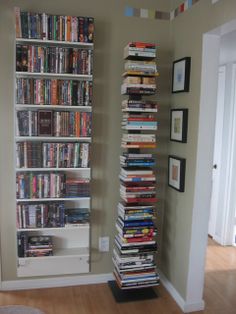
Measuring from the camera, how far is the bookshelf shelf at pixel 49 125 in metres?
2.45

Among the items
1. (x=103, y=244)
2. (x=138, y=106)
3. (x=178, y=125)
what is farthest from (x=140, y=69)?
(x=103, y=244)

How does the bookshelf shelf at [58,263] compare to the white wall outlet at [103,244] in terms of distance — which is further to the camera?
the white wall outlet at [103,244]

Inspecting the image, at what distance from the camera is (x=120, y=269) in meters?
2.58

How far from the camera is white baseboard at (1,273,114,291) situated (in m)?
2.74

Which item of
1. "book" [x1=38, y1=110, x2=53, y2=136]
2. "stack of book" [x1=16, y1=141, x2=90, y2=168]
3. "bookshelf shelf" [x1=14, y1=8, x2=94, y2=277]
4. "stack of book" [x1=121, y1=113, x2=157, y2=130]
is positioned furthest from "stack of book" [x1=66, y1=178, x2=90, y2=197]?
"stack of book" [x1=121, y1=113, x2=157, y2=130]

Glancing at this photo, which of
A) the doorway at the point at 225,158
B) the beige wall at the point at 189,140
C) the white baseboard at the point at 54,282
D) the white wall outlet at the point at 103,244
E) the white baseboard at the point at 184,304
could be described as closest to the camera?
the beige wall at the point at 189,140

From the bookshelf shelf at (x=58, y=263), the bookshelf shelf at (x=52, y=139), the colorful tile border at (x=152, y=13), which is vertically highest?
the colorful tile border at (x=152, y=13)

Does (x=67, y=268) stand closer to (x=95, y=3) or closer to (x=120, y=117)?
(x=120, y=117)

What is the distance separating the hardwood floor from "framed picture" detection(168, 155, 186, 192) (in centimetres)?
93

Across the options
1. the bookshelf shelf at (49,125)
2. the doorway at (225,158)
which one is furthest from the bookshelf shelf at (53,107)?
the doorway at (225,158)

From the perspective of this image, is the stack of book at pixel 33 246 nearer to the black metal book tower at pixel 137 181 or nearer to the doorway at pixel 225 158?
the black metal book tower at pixel 137 181

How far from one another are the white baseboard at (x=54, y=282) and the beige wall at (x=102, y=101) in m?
0.05

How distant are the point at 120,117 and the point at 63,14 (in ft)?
3.05

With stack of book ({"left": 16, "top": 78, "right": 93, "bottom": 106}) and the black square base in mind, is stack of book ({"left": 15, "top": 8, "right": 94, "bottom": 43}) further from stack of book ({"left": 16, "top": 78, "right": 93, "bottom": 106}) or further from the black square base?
the black square base
